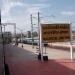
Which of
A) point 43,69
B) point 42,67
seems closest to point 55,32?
point 42,67

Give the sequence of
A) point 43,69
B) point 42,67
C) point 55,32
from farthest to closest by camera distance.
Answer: point 55,32
point 42,67
point 43,69

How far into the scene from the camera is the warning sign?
2348 cm

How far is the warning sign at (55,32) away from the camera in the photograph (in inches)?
925

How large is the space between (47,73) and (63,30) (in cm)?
832

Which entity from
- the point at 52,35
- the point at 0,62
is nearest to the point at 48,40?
the point at 52,35

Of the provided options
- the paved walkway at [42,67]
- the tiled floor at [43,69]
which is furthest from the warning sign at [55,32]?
the tiled floor at [43,69]

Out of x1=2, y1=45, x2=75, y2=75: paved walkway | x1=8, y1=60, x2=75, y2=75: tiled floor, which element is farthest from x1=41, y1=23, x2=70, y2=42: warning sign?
x1=8, y1=60, x2=75, y2=75: tiled floor

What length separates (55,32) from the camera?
23.7 metres

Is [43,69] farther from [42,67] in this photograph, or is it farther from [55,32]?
[55,32]

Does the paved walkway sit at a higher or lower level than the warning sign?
lower

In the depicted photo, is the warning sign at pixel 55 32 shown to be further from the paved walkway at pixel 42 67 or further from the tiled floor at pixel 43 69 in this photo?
the tiled floor at pixel 43 69

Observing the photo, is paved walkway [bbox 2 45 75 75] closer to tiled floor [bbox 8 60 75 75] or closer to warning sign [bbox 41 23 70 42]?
tiled floor [bbox 8 60 75 75]

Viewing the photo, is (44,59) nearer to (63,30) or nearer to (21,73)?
(63,30)

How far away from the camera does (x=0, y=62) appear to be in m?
6.53
